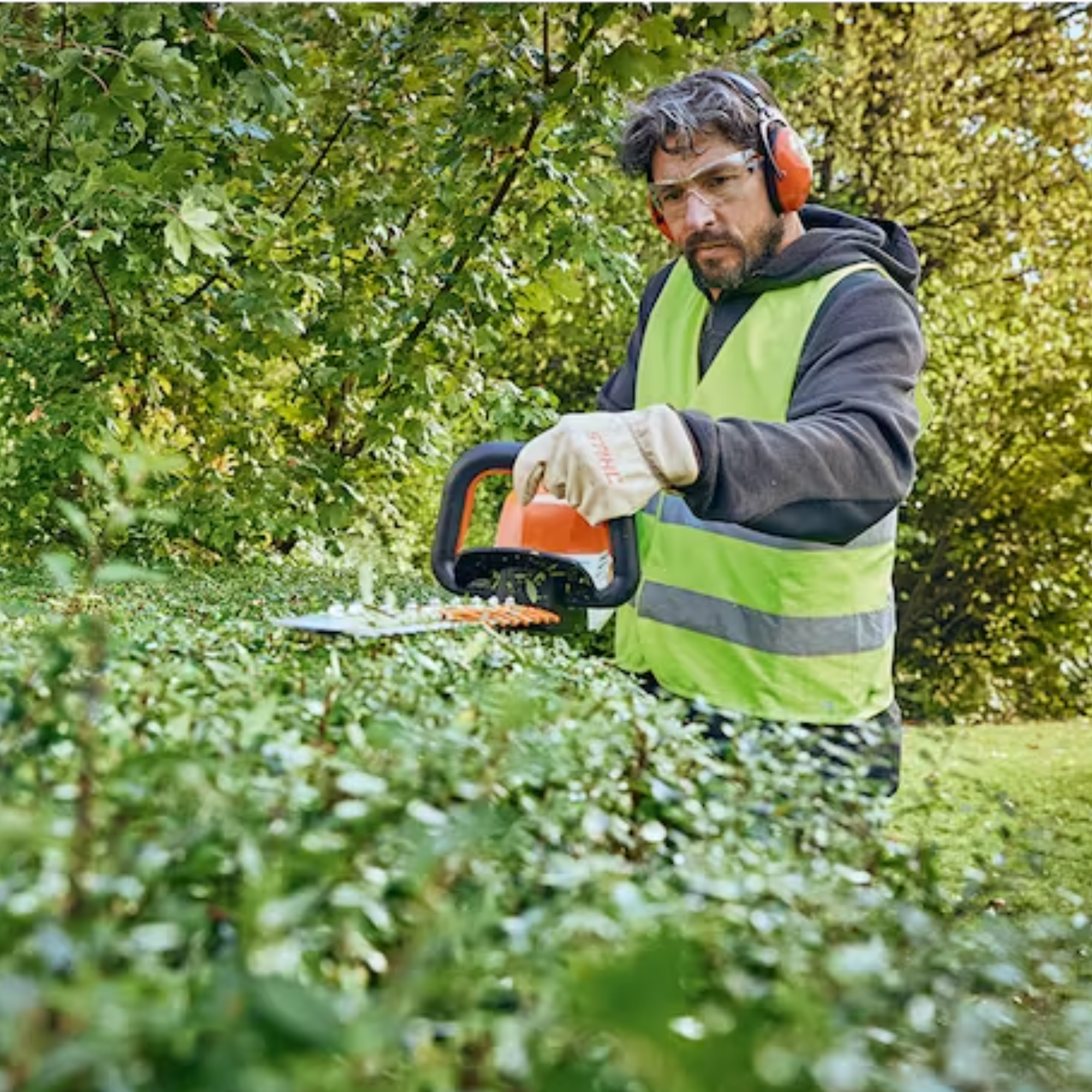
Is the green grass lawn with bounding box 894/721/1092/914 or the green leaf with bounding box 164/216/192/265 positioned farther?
the green leaf with bounding box 164/216/192/265

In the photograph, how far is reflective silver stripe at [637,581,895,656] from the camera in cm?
282

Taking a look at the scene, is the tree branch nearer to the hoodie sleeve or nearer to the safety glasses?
the safety glasses

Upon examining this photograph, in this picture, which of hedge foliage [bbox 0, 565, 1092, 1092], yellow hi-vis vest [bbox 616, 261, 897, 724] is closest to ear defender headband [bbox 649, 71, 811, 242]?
yellow hi-vis vest [bbox 616, 261, 897, 724]

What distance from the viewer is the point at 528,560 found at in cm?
268

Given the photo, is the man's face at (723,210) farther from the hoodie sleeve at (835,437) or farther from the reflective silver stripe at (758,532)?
the reflective silver stripe at (758,532)

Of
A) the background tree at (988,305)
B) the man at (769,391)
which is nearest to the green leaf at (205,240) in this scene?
the man at (769,391)

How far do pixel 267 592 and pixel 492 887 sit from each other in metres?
2.64

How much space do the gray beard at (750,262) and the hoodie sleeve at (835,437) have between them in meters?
0.23

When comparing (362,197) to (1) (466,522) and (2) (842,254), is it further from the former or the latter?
(1) (466,522)

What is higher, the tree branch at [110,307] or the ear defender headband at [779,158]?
the ear defender headband at [779,158]

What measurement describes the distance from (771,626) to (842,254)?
77 cm

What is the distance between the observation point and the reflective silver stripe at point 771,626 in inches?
111

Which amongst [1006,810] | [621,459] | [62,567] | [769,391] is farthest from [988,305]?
[62,567]

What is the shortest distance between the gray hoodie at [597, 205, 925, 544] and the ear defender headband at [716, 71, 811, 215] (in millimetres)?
90
